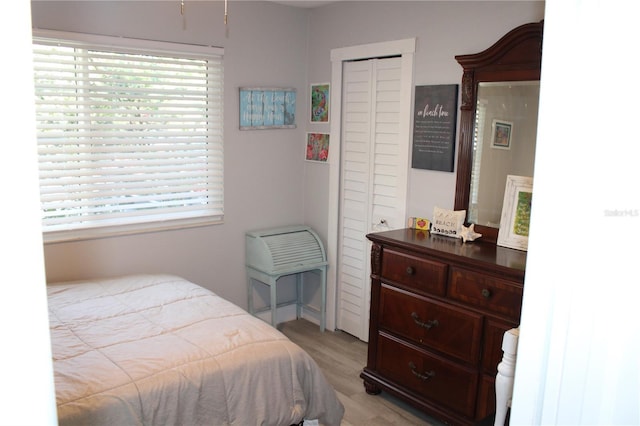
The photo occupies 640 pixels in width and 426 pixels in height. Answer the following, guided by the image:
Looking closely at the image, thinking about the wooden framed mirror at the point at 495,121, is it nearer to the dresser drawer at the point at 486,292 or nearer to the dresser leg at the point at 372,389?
the dresser drawer at the point at 486,292

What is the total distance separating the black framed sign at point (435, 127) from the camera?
319cm

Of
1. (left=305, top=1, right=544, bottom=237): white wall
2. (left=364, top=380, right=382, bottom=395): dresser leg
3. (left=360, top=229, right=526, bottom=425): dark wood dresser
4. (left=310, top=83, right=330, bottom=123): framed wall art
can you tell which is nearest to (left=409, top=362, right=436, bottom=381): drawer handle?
(left=360, top=229, right=526, bottom=425): dark wood dresser

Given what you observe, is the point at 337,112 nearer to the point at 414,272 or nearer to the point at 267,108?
the point at 267,108

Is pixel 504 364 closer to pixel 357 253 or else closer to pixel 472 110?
pixel 472 110

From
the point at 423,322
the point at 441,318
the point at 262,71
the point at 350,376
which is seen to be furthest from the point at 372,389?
the point at 262,71

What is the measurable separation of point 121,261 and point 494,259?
92.7 inches

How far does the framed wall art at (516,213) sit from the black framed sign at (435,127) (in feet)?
1.66

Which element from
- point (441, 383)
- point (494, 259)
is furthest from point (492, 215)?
point (441, 383)

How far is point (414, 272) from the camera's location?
288 centimetres

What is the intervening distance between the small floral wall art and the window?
0.75 metres

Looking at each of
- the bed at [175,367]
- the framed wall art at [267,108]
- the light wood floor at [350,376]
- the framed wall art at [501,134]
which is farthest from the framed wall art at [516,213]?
the framed wall art at [267,108]

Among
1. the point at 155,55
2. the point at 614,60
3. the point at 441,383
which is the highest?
the point at 155,55

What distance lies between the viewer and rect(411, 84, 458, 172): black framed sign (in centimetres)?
319

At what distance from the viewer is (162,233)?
3664 mm
